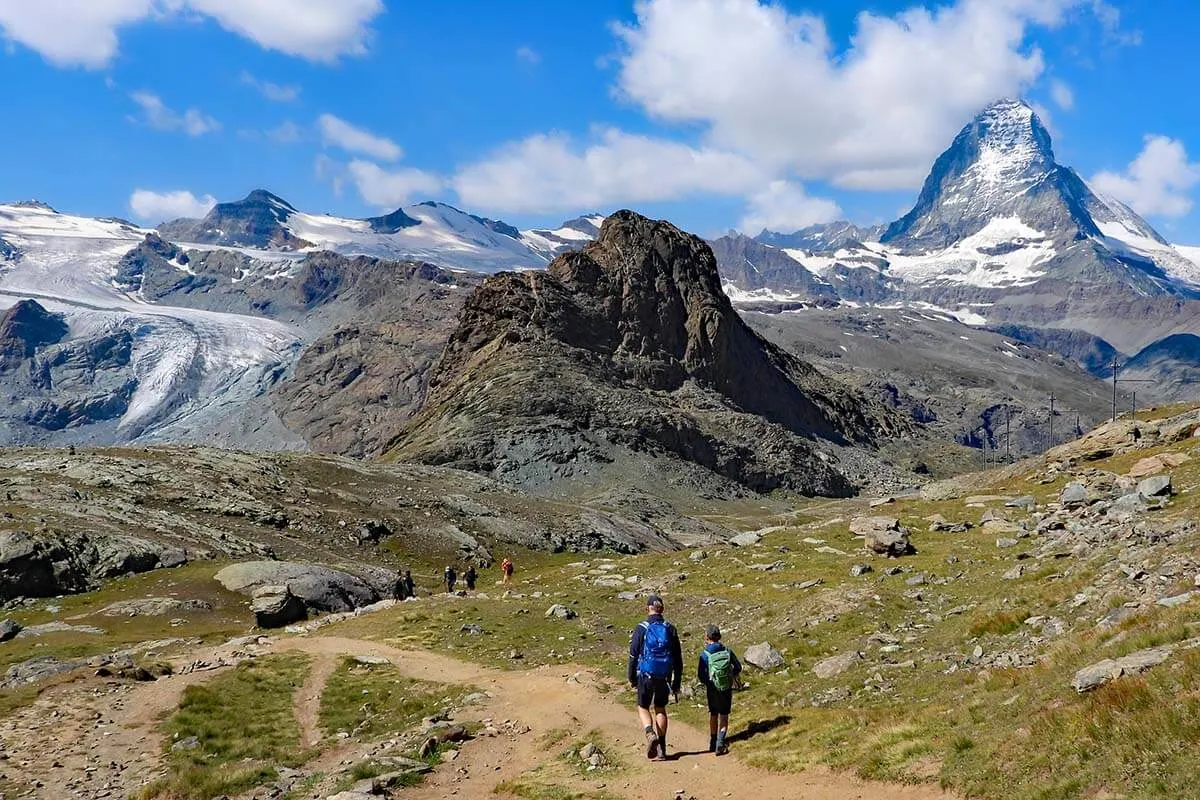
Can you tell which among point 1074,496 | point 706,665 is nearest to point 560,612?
point 706,665

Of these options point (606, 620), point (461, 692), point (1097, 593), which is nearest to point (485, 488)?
point (606, 620)

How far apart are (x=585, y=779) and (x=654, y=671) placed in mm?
2788

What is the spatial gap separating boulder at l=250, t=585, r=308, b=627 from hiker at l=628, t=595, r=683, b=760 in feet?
102

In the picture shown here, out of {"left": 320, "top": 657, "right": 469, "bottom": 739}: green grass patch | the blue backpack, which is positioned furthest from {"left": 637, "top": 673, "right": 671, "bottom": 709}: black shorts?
{"left": 320, "top": 657, "right": 469, "bottom": 739}: green grass patch

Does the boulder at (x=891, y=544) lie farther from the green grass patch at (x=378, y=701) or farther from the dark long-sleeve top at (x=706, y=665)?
the dark long-sleeve top at (x=706, y=665)

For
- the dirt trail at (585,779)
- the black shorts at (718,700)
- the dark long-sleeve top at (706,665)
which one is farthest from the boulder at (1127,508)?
the dirt trail at (585,779)

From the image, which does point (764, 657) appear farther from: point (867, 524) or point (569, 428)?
point (569, 428)

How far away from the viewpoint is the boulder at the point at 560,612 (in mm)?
39250

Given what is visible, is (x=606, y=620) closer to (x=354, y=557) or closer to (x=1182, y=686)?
(x=1182, y=686)

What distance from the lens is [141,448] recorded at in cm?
9544

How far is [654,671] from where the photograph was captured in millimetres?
20031

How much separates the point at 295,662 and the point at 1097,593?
91.9ft

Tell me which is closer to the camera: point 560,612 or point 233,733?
point 233,733

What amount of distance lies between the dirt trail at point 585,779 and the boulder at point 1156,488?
26463mm
